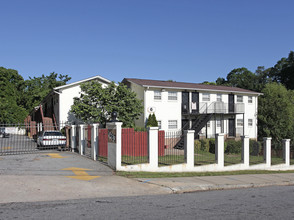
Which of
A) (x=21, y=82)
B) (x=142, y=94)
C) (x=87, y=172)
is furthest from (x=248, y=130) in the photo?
(x=21, y=82)

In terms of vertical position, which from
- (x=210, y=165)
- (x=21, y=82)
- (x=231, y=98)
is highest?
(x=21, y=82)

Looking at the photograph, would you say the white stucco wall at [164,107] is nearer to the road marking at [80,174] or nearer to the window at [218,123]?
the window at [218,123]

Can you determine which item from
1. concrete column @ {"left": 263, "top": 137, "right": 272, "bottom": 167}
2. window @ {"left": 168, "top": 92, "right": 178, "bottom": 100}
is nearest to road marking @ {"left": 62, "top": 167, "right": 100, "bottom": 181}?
A: concrete column @ {"left": 263, "top": 137, "right": 272, "bottom": 167}

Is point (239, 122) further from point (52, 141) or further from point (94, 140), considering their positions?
point (94, 140)

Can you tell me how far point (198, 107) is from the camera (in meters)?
28.9

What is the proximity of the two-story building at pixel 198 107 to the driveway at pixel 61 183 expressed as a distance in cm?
1553

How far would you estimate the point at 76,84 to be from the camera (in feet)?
89.5

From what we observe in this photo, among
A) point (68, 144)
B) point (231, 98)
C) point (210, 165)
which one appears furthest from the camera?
point (231, 98)

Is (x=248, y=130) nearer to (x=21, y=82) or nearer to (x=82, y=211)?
(x=82, y=211)

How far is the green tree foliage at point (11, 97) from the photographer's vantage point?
1750 inches

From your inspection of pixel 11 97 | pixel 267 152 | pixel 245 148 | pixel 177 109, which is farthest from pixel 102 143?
pixel 11 97

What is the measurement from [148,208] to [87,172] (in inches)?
205

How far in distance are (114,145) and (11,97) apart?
4511 centimetres

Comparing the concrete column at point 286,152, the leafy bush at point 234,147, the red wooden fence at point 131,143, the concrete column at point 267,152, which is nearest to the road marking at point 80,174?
the red wooden fence at point 131,143
